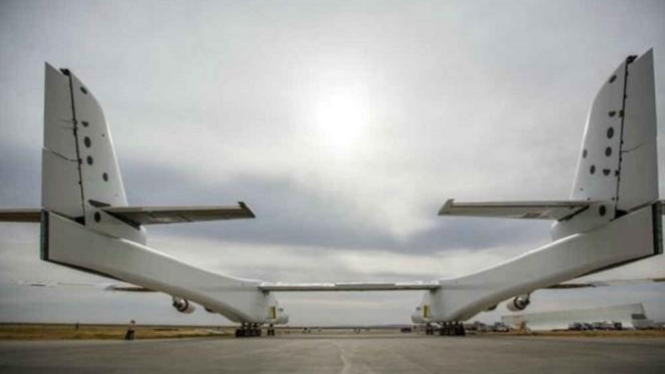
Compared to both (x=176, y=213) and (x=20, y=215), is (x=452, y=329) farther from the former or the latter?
(x=20, y=215)

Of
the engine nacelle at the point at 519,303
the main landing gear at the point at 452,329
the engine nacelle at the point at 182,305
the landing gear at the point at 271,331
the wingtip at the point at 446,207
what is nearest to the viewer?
the wingtip at the point at 446,207

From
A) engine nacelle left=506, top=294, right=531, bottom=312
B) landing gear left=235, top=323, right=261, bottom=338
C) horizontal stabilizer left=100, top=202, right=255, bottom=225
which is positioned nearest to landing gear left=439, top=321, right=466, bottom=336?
engine nacelle left=506, top=294, right=531, bottom=312

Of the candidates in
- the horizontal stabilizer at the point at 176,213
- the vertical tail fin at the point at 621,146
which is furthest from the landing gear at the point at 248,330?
the vertical tail fin at the point at 621,146

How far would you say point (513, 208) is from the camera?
17266 millimetres

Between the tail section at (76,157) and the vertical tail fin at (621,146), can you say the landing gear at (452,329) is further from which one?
the tail section at (76,157)

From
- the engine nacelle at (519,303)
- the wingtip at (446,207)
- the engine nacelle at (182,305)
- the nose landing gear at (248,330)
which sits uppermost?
the wingtip at (446,207)

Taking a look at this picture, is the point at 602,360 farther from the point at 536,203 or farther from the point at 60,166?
the point at 60,166

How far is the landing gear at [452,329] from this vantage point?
3908 cm

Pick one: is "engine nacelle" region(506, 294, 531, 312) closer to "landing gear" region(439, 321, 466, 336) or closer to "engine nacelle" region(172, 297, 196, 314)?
"landing gear" region(439, 321, 466, 336)

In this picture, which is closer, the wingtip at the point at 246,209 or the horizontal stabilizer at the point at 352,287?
the wingtip at the point at 246,209

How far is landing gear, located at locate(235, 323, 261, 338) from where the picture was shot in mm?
40000

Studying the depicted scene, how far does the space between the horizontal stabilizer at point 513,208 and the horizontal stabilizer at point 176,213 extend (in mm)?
5580

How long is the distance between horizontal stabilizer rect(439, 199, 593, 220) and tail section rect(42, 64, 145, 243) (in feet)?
34.8

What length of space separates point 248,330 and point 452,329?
537 inches
